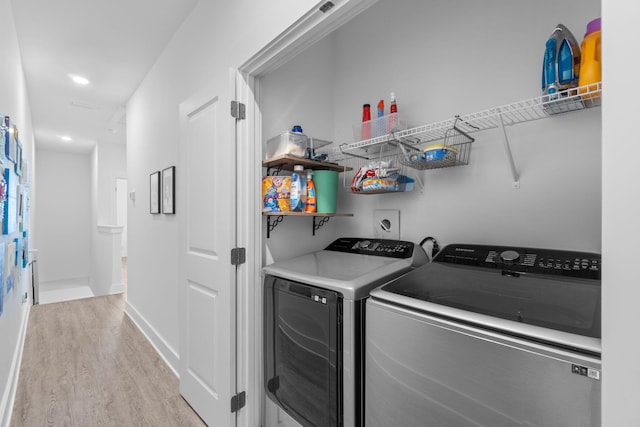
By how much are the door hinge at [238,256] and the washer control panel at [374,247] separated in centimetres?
61

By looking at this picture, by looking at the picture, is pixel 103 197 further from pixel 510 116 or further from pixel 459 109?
pixel 510 116

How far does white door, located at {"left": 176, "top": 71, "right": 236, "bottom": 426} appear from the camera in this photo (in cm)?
161

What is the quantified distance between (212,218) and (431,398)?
136cm

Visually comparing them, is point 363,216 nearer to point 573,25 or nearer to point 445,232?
point 445,232

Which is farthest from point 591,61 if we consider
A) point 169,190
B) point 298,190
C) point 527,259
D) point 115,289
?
point 115,289

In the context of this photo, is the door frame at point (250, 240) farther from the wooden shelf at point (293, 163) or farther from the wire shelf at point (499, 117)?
the wire shelf at point (499, 117)

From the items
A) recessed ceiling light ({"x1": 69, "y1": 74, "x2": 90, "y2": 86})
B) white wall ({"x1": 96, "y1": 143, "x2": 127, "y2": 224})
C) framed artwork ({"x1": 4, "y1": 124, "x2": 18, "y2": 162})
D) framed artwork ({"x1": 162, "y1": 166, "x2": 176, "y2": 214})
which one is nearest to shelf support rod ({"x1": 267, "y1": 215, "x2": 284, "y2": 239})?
framed artwork ({"x1": 162, "y1": 166, "x2": 176, "y2": 214})

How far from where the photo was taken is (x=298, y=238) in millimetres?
1937

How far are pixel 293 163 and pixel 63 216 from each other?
23.1 ft

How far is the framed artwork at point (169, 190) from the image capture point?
94.8 inches

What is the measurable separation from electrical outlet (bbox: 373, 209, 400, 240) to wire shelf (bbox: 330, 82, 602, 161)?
1.18 ft

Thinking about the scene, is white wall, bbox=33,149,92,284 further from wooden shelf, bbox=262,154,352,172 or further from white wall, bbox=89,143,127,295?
wooden shelf, bbox=262,154,352,172

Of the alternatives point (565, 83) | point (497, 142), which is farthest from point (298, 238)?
point (565, 83)

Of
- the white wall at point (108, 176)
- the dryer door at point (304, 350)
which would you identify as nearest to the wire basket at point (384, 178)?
the dryer door at point (304, 350)
